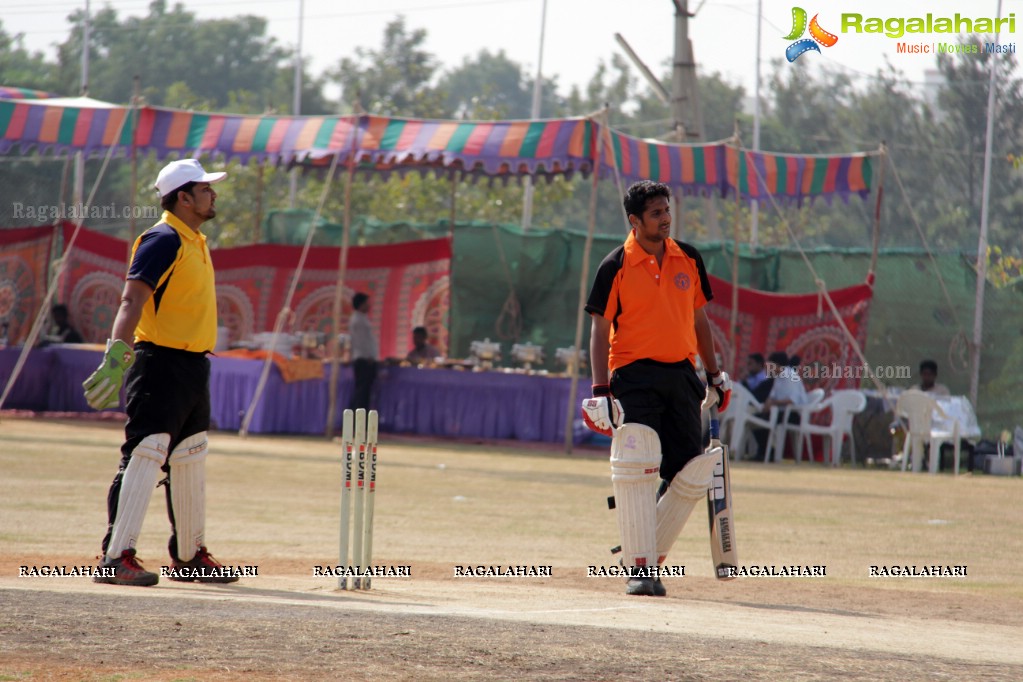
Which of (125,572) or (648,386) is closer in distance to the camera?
(125,572)

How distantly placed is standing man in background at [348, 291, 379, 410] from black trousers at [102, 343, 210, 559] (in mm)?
12579

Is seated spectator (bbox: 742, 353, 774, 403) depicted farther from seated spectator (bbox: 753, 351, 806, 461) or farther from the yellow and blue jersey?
the yellow and blue jersey

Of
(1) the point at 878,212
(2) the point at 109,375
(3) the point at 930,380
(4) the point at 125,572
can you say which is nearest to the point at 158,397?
(2) the point at 109,375

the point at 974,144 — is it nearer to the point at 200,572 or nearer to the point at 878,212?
the point at 878,212

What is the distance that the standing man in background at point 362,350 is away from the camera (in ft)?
65.3

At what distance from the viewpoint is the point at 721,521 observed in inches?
298

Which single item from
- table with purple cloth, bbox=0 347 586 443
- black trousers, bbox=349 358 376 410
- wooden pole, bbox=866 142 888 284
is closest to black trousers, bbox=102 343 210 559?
table with purple cloth, bbox=0 347 586 443

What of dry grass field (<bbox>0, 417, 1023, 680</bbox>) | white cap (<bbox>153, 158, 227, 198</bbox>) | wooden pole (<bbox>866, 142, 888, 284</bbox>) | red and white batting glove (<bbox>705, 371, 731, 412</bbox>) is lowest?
dry grass field (<bbox>0, 417, 1023, 680</bbox>)

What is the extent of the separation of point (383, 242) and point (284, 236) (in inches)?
70.3

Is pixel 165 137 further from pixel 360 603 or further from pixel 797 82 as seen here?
pixel 797 82

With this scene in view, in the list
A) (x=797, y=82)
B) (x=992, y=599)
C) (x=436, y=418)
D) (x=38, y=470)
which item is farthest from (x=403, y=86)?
(x=992, y=599)

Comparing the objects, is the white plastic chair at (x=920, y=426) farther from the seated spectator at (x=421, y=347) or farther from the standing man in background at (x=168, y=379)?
the standing man in background at (x=168, y=379)

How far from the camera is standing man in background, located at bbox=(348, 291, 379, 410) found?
65.3ft

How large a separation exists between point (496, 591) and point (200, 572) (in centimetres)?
149
